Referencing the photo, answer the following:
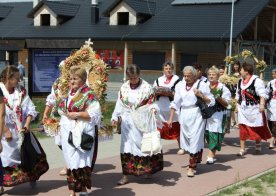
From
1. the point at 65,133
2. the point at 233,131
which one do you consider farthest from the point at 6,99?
the point at 233,131

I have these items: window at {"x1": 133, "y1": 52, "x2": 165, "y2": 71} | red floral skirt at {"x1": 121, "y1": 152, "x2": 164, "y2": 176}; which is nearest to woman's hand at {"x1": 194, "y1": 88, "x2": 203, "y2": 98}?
red floral skirt at {"x1": 121, "y1": 152, "x2": 164, "y2": 176}

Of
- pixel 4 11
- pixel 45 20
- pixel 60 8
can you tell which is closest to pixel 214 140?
pixel 60 8

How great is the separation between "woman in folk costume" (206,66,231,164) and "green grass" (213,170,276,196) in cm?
139

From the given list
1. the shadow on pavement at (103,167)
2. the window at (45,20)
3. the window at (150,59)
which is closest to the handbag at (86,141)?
the shadow on pavement at (103,167)

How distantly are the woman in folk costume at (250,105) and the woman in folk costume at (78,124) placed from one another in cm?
471

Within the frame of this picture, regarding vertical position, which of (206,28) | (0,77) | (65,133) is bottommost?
(65,133)

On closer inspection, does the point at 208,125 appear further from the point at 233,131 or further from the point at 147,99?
the point at 233,131

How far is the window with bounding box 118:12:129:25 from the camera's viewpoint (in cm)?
3216

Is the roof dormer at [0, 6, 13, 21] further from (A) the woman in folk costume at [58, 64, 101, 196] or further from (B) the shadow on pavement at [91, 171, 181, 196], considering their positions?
(A) the woman in folk costume at [58, 64, 101, 196]

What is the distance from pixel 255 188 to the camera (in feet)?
24.4

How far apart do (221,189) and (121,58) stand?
80.2 feet

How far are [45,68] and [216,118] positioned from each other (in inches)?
213

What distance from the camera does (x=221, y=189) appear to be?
24.0ft

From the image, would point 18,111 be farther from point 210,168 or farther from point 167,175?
point 210,168
